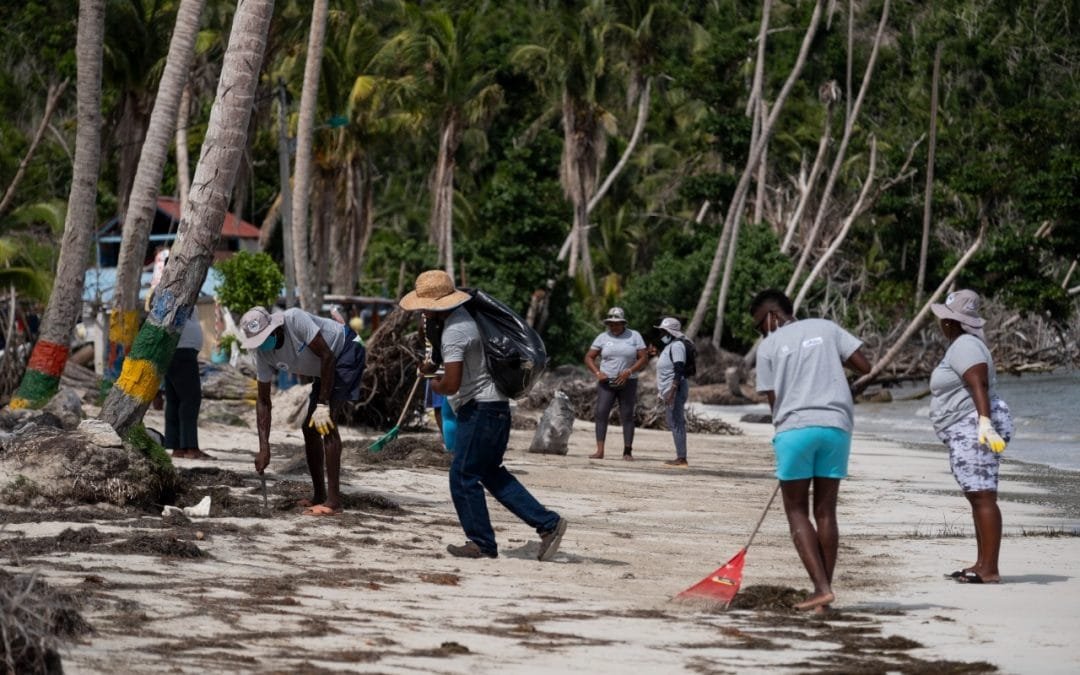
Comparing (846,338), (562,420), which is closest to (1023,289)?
(562,420)

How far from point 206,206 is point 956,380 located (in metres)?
5.67

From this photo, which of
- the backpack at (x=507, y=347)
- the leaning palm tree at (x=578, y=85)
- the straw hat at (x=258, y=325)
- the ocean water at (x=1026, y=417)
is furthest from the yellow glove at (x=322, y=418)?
the leaning palm tree at (x=578, y=85)

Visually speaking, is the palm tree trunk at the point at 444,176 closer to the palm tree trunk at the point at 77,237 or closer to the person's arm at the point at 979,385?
the palm tree trunk at the point at 77,237

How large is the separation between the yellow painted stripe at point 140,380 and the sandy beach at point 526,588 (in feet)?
2.69

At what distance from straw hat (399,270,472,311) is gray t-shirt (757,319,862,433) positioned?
205cm

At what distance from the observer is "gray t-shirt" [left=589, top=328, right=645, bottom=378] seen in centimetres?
1795

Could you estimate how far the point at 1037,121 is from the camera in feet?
158

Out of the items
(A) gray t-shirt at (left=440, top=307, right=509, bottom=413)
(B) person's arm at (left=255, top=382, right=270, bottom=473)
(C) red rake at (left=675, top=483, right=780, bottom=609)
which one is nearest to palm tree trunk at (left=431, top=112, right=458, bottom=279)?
(B) person's arm at (left=255, top=382, right=270, bottom=473)

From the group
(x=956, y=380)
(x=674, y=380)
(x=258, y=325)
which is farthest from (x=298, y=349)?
(x=674, y=380)

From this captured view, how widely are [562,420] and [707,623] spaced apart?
10824 mm

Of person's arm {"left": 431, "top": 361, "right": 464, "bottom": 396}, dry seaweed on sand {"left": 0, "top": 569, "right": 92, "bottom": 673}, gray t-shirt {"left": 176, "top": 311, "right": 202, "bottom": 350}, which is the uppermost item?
gray t-shirt {"left": 176, "top": 311, "right": 202, "bottom": 350}

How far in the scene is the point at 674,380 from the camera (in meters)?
17.4

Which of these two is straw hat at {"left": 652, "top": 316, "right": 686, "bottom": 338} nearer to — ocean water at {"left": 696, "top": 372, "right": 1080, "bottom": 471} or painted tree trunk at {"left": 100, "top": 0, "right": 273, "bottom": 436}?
ocean water at {"left": 696, "top": 372, "right": 1080, "bottom": 471}

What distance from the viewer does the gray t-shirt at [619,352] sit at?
18.0 metres
